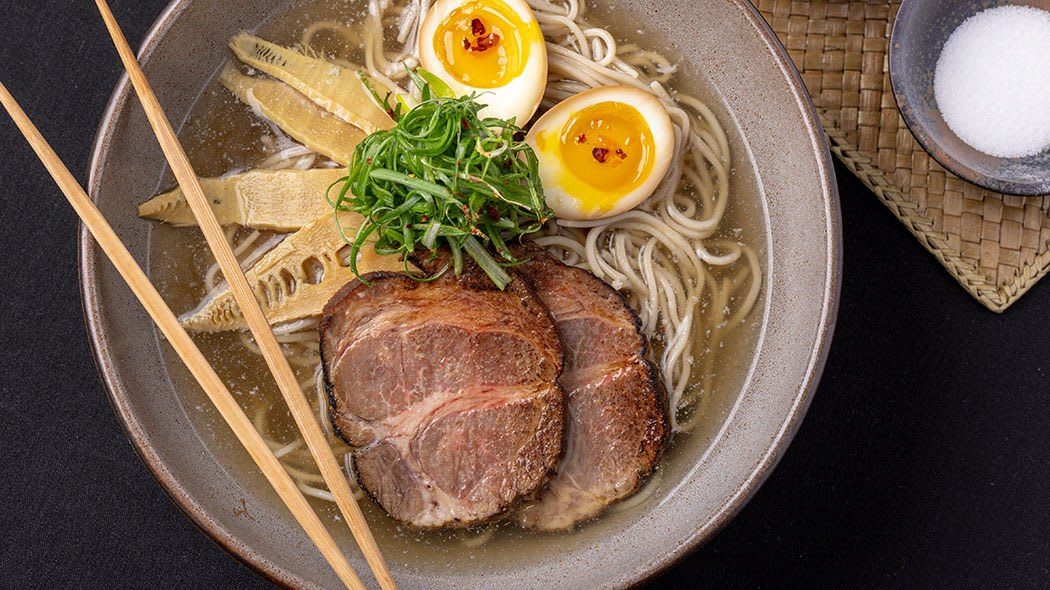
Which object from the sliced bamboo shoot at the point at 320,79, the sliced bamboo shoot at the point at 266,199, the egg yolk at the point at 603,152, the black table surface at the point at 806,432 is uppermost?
the sliced bamboo shoot at the point at 320,79

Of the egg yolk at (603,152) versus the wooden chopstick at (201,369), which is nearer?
the wooden chopstick at (201,369)

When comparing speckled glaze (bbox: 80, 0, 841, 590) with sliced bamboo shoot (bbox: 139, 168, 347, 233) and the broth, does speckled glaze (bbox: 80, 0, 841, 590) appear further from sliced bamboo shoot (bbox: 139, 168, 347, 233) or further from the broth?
sliced bamboo shoot (bbox: 139, 168, 347, 233)

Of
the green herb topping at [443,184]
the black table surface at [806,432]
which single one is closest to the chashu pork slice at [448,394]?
the green herb topping at [443,184]


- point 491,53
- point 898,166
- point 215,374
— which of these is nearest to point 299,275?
point 215,374

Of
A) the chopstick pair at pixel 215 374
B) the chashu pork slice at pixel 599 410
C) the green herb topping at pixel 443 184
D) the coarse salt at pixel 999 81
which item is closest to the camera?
the chopstick pair at pixel 215 374

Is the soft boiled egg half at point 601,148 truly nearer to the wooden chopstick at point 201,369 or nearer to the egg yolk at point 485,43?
the egg yolk at point 485,43

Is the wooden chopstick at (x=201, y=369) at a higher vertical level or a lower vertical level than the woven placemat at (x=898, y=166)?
lower

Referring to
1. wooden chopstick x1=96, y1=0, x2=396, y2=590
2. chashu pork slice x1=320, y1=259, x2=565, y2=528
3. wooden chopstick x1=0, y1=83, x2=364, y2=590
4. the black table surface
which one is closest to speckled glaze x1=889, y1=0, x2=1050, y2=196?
the black table surface

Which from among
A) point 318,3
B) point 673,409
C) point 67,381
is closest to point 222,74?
point 318,3
